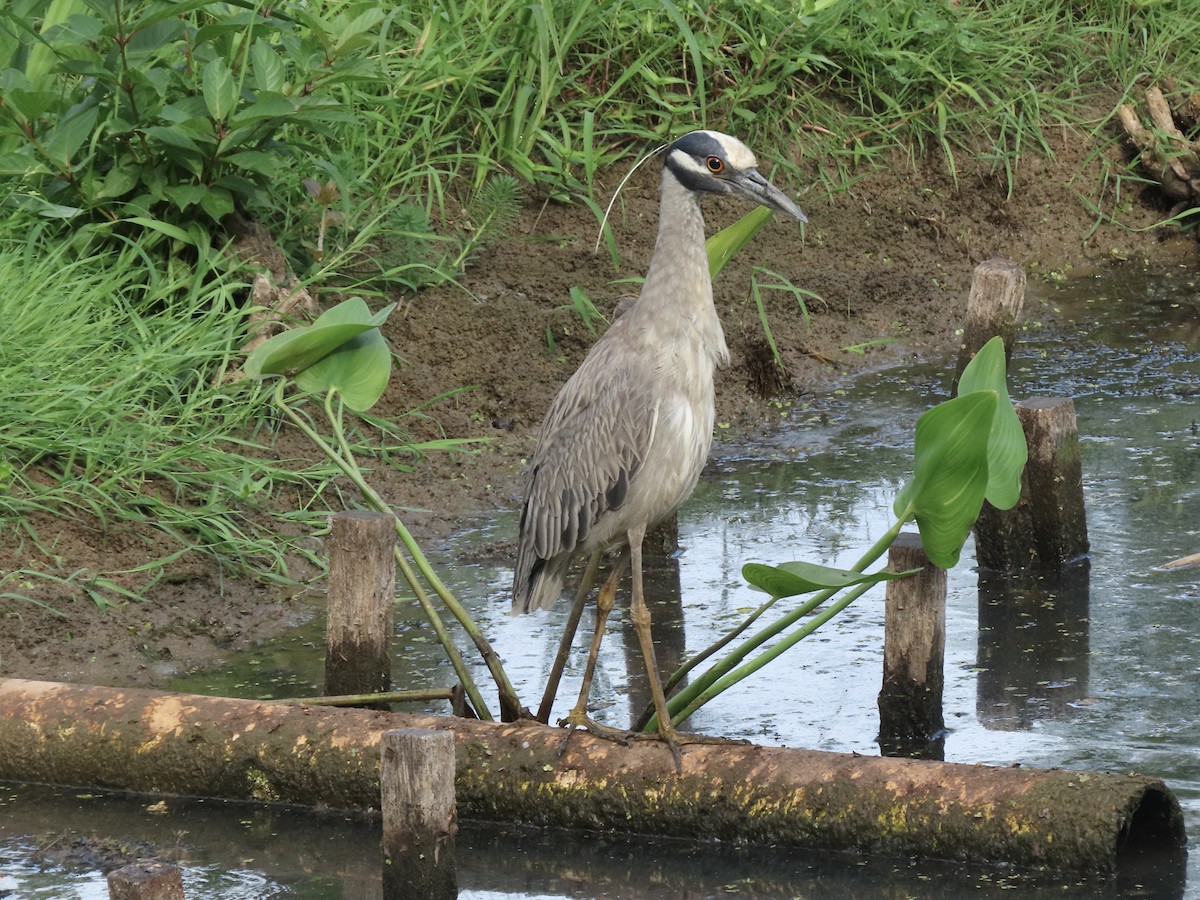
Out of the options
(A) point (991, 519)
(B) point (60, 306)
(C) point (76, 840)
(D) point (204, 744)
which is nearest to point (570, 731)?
(D) point (204, 744)

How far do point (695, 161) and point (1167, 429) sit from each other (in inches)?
139

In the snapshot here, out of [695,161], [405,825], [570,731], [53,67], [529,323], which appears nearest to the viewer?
[405,825]

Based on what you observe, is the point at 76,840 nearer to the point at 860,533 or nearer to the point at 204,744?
the point at 204,744

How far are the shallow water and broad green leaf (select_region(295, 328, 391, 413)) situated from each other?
1041mm

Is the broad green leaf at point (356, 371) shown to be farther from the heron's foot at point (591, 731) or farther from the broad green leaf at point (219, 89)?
the broad green leaf at point (219, 89)

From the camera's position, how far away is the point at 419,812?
3.88 meters

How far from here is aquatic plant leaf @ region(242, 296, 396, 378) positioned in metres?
4.82

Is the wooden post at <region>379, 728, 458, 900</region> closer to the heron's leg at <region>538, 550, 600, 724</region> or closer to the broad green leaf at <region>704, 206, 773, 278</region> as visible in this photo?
the heron's leg at <region>538, 550, 600, 724</region>

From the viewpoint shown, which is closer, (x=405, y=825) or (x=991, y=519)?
(x=405, y=825)

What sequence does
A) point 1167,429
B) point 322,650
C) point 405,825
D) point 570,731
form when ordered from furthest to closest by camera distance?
1. point 1167,429
2. point 322,650
3. point 570,731
4. point 405,825

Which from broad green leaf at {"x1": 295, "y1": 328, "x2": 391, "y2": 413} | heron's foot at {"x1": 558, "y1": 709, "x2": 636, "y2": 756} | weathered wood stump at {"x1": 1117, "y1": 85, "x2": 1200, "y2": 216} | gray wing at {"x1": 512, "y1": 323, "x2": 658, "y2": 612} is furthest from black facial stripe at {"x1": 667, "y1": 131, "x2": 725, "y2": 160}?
weathered wood stump at {"x1": 1117, "y1": 85, "x2": 1200, "y2": 216}

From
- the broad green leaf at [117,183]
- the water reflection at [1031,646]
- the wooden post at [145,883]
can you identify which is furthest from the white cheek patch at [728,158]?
the broad green leaf at [117,183]

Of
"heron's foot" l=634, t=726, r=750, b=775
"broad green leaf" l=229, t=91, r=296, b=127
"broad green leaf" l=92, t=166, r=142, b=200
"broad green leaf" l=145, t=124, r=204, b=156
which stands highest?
"broad green leaf" l=229, t=91, r=296, b=127

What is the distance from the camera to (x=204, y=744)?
4621mm
